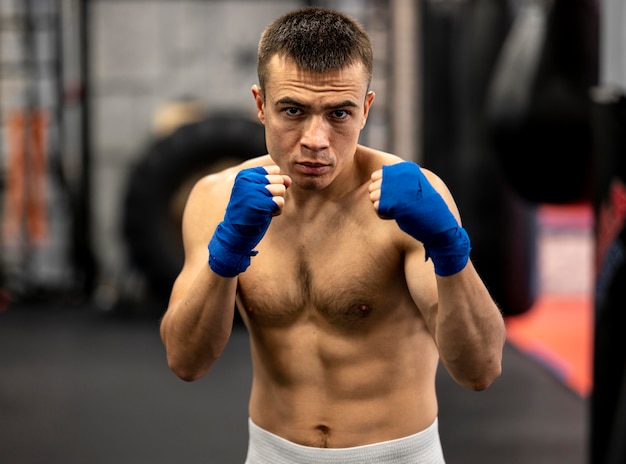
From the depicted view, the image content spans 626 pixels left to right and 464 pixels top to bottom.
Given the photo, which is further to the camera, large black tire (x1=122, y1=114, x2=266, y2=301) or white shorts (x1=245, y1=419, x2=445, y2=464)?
large black tire (x1=122, y1=114, x2=266, y2=301)

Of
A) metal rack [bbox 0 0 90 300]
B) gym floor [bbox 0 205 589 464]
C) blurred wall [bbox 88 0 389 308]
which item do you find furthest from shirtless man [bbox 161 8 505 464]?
metal rack [bbox 0 0 90 300]

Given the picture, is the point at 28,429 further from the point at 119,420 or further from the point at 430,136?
the point at 430,136

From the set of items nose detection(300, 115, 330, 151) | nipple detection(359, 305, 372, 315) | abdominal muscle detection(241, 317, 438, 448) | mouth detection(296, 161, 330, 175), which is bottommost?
abdominal muscle detection(241, 317, 438, 448)

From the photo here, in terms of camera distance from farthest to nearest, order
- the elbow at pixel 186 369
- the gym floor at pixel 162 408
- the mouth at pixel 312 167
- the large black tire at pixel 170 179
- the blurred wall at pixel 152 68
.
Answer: the blurred wall at pixel 152 68 → the large black tire at pixel 170 179 → the gym floor at pixel 162 408 → the elbow at pixel 186 369 → the mouth at pixel 312 167

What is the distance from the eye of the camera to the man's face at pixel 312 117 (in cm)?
164

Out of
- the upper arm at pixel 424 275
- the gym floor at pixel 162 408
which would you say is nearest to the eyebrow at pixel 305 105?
the upper arm at pixel 424 275

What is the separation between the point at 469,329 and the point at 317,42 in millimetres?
588

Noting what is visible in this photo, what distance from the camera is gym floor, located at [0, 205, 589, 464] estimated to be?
4.35 m

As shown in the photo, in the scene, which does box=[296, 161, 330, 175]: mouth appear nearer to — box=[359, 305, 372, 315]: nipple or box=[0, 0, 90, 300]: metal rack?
box=[359, 305, 372, 315]: nipple

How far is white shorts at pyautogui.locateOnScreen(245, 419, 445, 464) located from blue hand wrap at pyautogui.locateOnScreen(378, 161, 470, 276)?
0.49 metres

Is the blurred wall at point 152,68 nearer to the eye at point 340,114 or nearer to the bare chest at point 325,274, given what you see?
the bare chest at point 325,274

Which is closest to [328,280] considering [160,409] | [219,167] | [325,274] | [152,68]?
[325,274]

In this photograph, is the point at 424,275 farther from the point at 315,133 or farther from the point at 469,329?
the point at 315,133

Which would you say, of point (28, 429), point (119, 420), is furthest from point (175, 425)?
→ point (28, 429)
